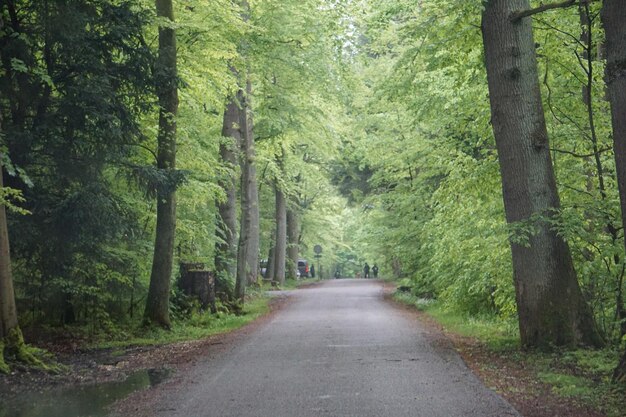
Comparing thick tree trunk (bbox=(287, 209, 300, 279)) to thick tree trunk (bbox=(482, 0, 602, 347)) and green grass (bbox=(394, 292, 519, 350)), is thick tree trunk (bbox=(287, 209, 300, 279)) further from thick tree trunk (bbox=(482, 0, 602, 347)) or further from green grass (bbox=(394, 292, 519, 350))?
thick tree trunk (bbox=(482, 0, 602, 347))

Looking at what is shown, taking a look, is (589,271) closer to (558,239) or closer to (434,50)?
(558,239)

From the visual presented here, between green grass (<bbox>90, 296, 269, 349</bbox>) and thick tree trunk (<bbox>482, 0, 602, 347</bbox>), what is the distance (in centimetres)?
766

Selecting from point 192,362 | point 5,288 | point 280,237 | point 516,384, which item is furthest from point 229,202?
point 516,384

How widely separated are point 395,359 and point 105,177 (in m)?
7.73

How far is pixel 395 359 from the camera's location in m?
11.2

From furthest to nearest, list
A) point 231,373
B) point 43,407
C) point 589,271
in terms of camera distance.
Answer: point 589,271 → point 231,373 → point 43,407

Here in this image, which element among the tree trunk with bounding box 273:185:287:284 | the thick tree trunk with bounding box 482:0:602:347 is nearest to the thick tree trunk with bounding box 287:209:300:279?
the tree trunk with bounding box 273:185:287:284

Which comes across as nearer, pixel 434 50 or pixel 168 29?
pixel 434 50

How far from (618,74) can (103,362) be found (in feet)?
29.9

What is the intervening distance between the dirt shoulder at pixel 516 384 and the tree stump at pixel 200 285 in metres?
9.04

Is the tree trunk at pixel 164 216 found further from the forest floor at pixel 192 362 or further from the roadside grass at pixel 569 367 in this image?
the roadside grass at pixel 569 367

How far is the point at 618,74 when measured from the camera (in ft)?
24.6

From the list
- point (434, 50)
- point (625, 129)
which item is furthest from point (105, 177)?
point (625, 129)

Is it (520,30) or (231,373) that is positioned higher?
(520,30)
